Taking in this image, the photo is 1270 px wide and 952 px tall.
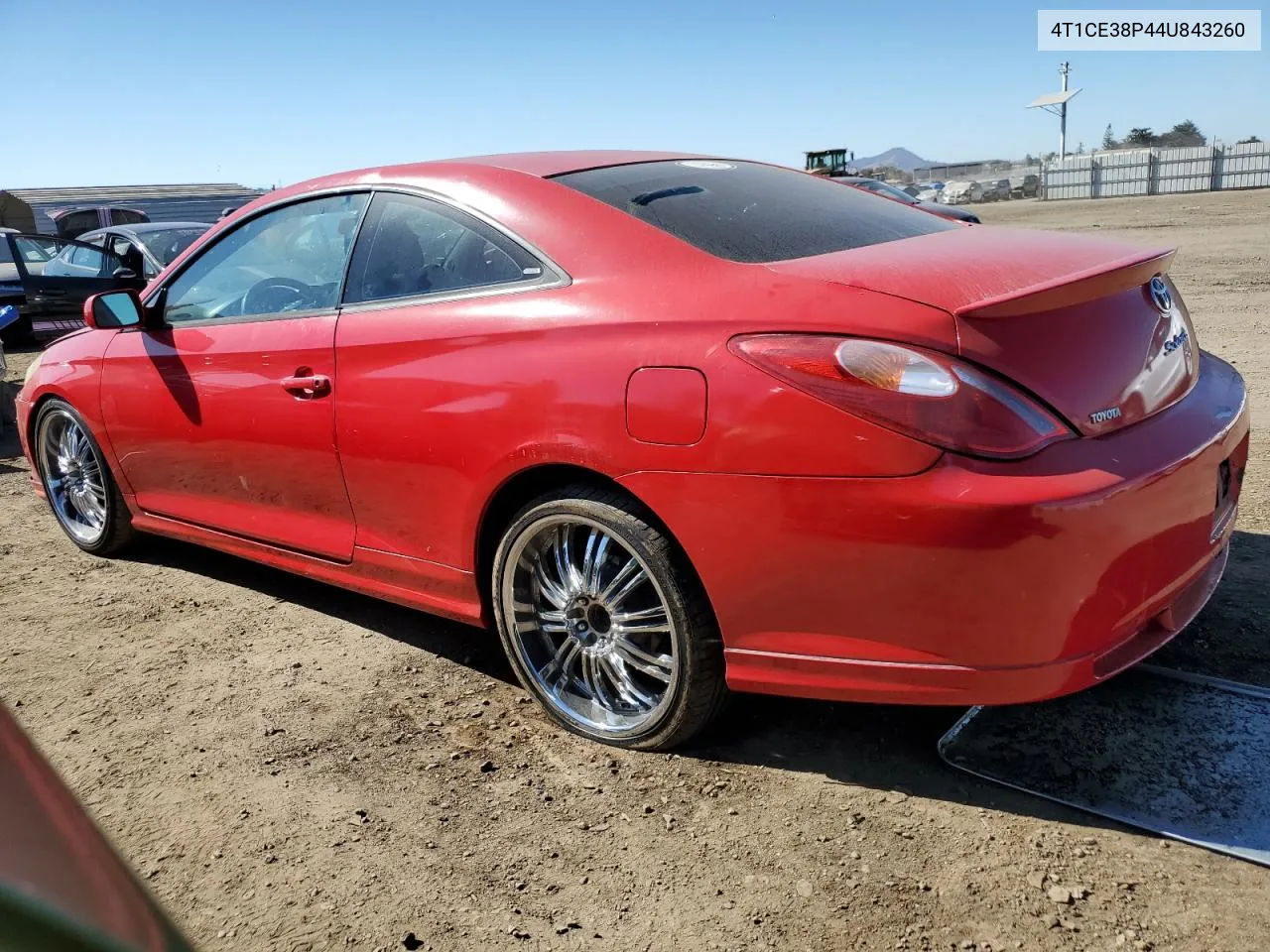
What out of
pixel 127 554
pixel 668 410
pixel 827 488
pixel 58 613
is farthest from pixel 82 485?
pixel 827 488

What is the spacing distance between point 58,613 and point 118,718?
44.8 inches

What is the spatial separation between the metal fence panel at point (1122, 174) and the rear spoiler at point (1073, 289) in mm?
47665

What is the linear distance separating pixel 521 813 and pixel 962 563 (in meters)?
1.23

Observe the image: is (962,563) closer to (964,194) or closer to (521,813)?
(521,813)

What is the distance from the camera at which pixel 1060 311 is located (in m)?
2.34

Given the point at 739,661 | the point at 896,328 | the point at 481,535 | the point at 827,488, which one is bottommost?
the point at 739,661

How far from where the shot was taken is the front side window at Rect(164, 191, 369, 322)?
345 cm

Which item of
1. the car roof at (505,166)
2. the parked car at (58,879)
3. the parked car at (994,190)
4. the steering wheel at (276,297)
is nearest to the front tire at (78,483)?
the steering wheel at (276,297)

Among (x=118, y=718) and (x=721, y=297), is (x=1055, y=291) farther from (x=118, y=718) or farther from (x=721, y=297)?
(x=118, y=718)

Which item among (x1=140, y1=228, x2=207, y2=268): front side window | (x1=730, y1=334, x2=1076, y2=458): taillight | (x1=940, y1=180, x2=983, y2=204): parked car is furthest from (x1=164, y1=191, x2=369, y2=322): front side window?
(x1=940, y1=180, x2=983, y2=204): parked car

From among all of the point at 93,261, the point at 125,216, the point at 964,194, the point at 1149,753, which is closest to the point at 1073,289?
the point at 1149,753

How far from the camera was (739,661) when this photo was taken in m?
2.54

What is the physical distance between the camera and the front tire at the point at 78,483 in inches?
181

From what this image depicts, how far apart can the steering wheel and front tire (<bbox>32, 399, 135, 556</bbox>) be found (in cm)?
127
